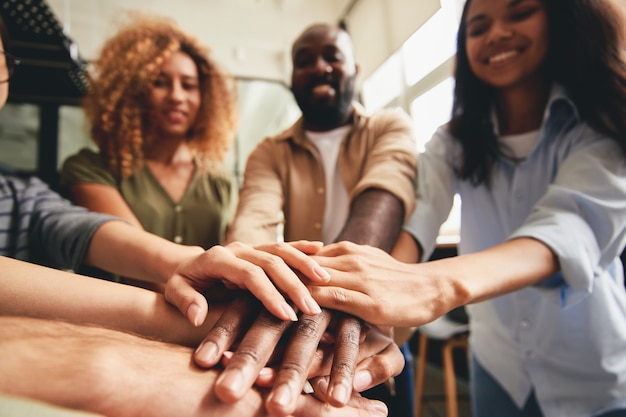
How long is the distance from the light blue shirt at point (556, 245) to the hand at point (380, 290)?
0.19m

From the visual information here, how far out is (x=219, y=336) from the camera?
370mm

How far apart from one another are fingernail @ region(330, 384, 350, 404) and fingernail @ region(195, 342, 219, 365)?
5.0 inches

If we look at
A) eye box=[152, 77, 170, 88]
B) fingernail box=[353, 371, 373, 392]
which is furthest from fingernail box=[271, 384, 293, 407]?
eye box=[152, 77, 170, 88]

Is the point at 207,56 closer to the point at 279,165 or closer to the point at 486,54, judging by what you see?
the point at 279,165

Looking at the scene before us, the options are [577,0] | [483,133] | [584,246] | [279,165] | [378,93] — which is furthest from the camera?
[378,93]

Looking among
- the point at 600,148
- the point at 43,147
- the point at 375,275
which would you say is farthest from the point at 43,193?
the point at 600,148

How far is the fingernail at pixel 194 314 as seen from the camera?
1.28 feet

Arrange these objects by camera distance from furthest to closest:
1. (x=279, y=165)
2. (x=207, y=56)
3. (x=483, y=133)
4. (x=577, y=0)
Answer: (x=207, y=56)
(x=279, y=165)
(x=483, y=133)
(x=577, y=0)

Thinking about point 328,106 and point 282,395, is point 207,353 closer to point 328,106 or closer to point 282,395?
point 282,395

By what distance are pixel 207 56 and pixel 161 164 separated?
0.48m

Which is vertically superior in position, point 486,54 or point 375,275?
point 486,54

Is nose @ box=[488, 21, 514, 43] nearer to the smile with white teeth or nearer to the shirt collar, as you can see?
the smile with white teeth

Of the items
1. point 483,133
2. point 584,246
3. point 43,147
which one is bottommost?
point 43,147

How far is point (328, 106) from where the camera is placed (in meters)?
0.98
